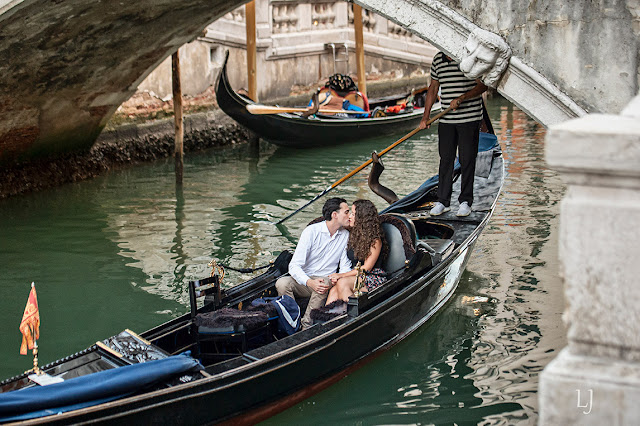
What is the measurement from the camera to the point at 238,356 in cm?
203

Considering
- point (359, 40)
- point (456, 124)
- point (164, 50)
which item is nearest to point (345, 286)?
point (456, 124)

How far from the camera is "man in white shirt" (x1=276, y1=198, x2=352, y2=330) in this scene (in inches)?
94.4

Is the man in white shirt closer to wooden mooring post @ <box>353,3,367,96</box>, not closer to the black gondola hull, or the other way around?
the black gondola hull

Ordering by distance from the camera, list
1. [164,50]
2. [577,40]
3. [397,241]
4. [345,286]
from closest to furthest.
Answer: [577,40]
[345,286]
[397,241]
[164,50]

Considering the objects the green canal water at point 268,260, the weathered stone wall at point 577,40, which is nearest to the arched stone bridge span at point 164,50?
the weathered stone wall at point 577,40

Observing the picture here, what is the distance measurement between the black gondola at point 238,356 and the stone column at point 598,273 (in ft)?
3.39

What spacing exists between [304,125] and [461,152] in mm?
2838

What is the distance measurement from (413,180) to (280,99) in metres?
2.34

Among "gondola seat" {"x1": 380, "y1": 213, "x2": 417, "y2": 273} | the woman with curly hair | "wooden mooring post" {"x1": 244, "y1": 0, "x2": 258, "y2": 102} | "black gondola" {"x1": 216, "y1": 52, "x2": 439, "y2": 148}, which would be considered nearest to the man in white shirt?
the woman with curly hair

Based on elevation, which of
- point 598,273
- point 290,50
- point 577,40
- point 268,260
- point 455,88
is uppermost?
point 290,50

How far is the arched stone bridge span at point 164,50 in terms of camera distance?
213cm

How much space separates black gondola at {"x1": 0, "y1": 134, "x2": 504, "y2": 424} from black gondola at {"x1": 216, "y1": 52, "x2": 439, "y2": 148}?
2873mm

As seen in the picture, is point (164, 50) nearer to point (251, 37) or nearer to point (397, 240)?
point (251, 37)

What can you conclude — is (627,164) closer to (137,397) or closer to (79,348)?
(137,397)
